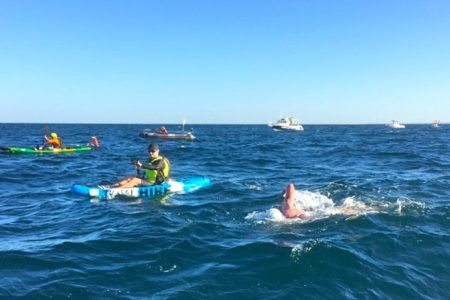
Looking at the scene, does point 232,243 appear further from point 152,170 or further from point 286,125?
point 286,125

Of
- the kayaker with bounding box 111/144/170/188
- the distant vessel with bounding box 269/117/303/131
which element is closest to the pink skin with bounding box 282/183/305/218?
the kayaker with bounding box 111/144/170/188

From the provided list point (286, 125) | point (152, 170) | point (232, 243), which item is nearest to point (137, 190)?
point (152, 170)

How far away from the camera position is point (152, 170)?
15.2 meters

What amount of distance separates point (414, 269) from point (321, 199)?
19.5 feet

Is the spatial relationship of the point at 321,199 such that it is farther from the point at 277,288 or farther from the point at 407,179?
the point at 277,288

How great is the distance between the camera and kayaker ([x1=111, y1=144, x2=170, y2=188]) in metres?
14.9

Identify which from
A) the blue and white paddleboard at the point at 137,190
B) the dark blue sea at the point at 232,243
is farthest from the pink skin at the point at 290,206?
the blue and white paddleboard at the point at 137,190

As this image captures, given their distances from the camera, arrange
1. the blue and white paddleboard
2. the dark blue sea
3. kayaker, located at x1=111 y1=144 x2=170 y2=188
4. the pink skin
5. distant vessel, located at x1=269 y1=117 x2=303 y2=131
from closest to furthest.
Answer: the dark blue sea < the pink skin < the blue and white paddleboard < kayaker, located at x1=111 y1=144 x2=170 y2=188 < distant vessel, located at x1=269 y1=117 x2=303 y2=131

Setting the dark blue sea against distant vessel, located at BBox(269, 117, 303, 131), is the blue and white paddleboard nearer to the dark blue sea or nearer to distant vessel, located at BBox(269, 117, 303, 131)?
the dark blue sea

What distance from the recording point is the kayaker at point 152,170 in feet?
48.8

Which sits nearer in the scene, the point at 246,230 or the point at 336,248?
the point at 336,248

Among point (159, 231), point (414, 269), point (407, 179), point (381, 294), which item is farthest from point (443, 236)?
point (407, 179)

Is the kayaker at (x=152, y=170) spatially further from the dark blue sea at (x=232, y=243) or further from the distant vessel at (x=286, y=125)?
the distant vessel at (x=286, y=125)

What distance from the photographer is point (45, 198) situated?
14414 mm
